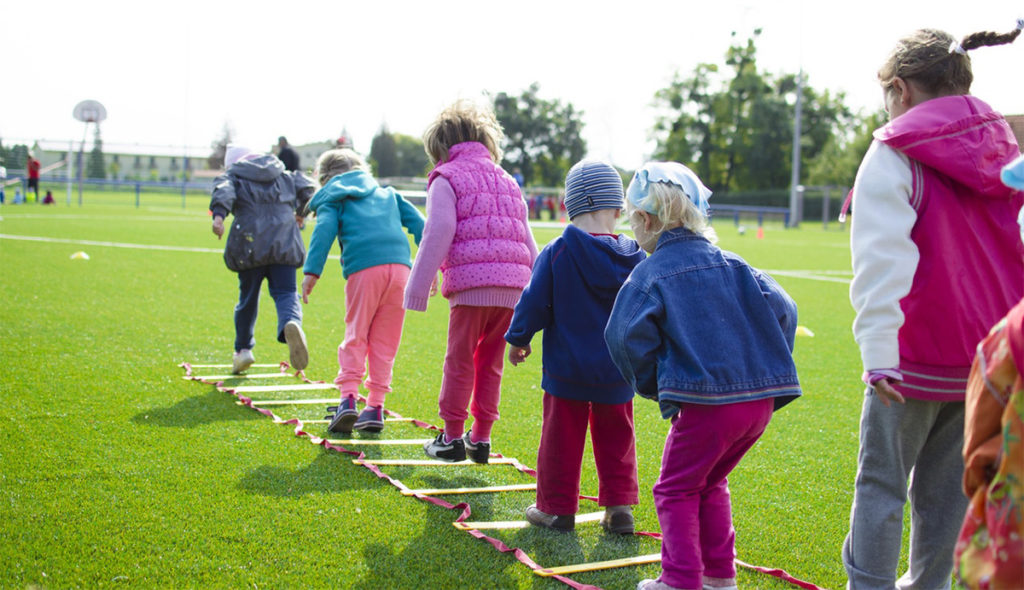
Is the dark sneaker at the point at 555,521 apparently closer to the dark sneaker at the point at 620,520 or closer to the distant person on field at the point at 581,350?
the distant person on field at the point at 581,350

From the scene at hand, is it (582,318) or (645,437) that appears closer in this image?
(582,318)

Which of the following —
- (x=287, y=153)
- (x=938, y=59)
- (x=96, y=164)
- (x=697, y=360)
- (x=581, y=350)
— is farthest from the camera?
(x=96, y=164)

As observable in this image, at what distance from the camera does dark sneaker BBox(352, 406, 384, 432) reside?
514 centimetres

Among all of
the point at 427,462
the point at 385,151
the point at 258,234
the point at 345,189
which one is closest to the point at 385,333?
the point at 345,189

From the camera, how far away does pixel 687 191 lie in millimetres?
3023

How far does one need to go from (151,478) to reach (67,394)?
1784 millimetres

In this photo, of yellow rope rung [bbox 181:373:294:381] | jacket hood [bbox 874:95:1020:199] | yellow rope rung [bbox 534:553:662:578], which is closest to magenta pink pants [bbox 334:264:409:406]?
yellow rope rung [bbox 181:373:294:381]

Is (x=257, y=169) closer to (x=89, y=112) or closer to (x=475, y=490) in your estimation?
(x=475, y=490)

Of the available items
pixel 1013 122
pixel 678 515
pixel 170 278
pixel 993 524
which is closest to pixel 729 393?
pixel 678 515

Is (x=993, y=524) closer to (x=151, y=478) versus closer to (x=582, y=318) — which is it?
(x=582, y=318)

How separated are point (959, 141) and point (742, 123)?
6897cm

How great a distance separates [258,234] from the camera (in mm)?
6363

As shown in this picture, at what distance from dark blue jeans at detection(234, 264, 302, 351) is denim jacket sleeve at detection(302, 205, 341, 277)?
112 centimetres

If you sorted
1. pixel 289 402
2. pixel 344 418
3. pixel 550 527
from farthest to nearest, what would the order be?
pixel 289 402 < pixel 344 418 < pixel 550 527
